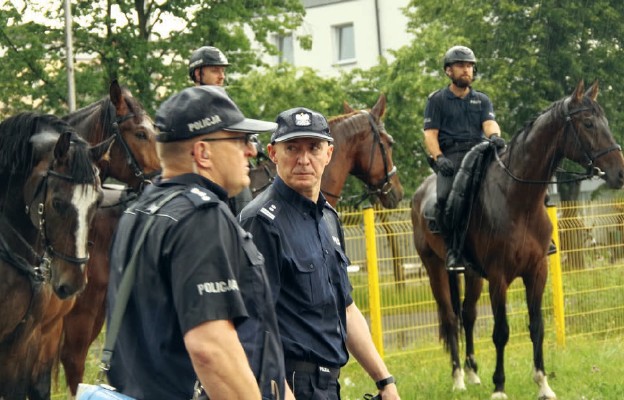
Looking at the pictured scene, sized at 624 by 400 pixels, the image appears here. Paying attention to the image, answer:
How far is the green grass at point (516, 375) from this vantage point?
37.4ft

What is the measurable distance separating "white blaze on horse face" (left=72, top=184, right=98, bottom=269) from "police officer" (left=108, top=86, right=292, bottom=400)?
4029 millimetres

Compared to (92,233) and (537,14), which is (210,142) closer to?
(92,233)

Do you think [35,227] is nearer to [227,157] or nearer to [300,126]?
[300,126]

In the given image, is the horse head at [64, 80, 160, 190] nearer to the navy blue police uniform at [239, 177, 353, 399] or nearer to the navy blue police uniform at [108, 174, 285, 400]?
the navy blue police uniform at [239, 177, 353, 399]

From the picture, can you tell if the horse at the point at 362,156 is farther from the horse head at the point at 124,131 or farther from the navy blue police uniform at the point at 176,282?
the navy blue police uniform at the point at 176,282

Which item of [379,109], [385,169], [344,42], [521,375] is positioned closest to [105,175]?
[385,169]

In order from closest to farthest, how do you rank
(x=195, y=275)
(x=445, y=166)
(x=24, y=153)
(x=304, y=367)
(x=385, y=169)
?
(x=195, y=275) → (x=304, y=367) → (x=24, y=153) → (x=445, y=166) → (x=385, y=169)

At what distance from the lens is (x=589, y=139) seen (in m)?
11.9

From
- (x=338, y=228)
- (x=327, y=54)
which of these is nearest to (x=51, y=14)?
(x=338, y=228)

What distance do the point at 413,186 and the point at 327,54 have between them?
67.8 ft

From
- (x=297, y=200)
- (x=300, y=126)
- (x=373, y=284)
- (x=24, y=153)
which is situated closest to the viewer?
(x=297, y=200)

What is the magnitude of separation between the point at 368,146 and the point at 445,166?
801 mm

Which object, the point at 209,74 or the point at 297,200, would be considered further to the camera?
the point at 209,74

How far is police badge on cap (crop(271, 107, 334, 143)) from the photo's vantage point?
18.8 ft
